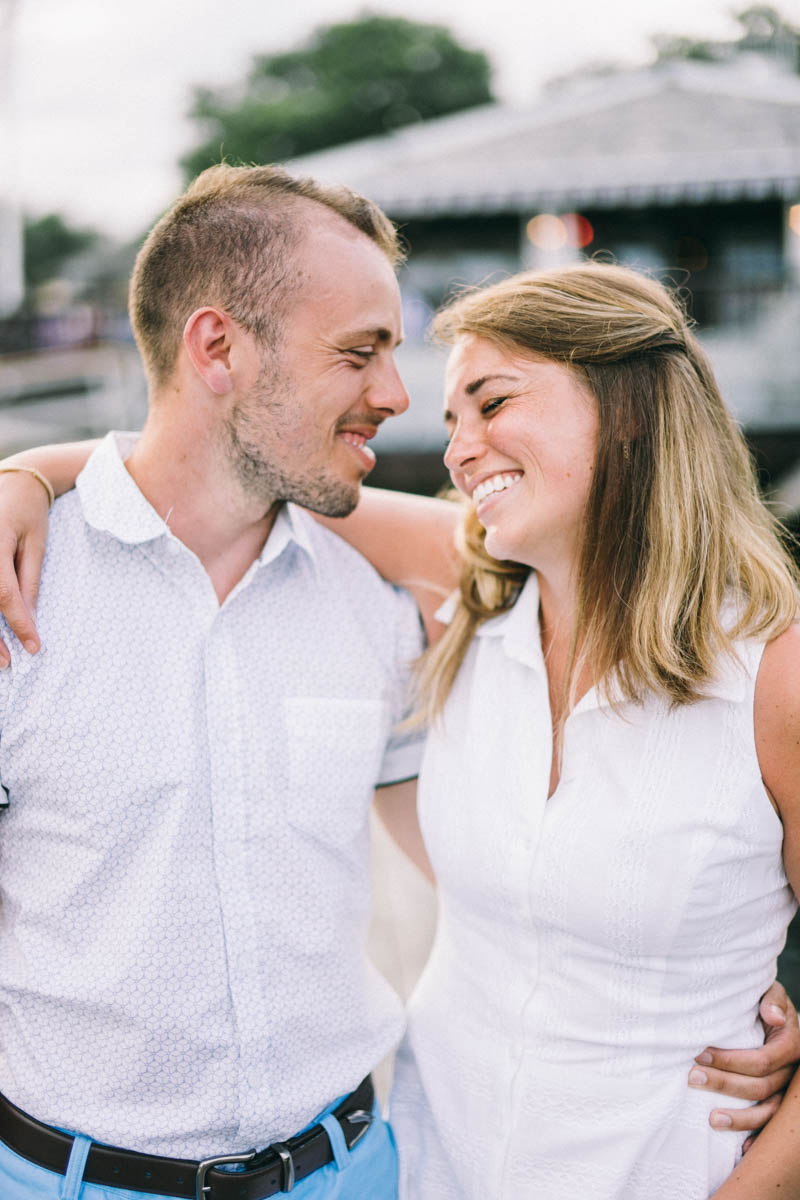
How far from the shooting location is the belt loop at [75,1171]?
1.72m

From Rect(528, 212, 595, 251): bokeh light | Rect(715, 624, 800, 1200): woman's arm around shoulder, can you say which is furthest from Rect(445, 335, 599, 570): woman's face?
Rect(528, 212, 595, 251): bokeh light

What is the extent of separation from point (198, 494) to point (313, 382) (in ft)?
1.06

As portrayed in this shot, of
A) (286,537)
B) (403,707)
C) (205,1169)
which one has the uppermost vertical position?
(286,537)

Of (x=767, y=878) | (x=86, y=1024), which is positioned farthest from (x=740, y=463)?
(x=86, y=1024)

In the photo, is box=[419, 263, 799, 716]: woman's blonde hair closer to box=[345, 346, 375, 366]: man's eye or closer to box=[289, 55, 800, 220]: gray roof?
box=[345, 346, 375, 366]: man's eye

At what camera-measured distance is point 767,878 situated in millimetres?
1815

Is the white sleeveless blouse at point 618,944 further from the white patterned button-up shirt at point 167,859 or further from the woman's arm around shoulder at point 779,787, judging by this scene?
the white patterned button-up shirt at point 167,859

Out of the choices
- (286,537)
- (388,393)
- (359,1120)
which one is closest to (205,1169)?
(359,1120)

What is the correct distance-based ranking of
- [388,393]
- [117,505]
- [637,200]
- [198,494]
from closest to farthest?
[117,505]
[198,494]
[388,393]
[637,200]

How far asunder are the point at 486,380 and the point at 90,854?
1.15 meters

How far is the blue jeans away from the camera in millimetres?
1729

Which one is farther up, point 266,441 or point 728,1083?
point 266,441

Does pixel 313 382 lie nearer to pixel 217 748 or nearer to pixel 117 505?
pixel 117 505

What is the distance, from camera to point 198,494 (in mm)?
2061
